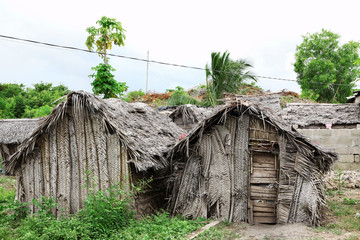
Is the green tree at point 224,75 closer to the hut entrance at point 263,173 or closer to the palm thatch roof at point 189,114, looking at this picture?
the palm thatch roof at point 189,114

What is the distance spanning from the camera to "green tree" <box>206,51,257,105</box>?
62.6 feet

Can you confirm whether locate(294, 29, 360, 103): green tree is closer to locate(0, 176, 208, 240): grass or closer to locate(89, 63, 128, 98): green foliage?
locate(89, 63, 128, 98): green foliage

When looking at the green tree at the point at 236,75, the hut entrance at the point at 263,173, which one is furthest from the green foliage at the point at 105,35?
the hut entrance at the point at 263,173

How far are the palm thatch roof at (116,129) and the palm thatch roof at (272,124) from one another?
632 mm

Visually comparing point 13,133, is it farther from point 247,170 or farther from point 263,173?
point 263,173

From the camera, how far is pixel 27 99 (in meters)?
28.8

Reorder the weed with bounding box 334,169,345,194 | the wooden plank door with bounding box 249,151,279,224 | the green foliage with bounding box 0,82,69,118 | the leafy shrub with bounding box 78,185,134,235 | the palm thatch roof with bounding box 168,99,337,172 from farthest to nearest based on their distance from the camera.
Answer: the green foliage with bounding box 0,82,69,118, the weed with bounding box 334,169,345,194, the wooden plank door with bounding box 249,151,279,224, the palm thatch roof with bounding box 168,99,337,172, the leafy shrub with bounding box 78,185,134,235

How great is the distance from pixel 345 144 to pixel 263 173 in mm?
7260

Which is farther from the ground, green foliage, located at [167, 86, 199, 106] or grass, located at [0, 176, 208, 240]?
green foliage, located at [167, 86, 199, 106]

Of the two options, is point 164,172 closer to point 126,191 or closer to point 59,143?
point 126,191

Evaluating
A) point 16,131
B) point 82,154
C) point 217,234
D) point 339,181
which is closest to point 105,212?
point 82,154

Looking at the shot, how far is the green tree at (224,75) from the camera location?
19078 mm

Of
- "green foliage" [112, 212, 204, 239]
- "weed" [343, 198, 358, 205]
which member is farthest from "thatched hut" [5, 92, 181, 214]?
"weed" [343, 198, 358, 205]

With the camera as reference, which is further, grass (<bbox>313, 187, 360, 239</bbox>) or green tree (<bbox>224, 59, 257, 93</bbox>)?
green tree (<bbox>224, 59, 257, 93</bbox>)
